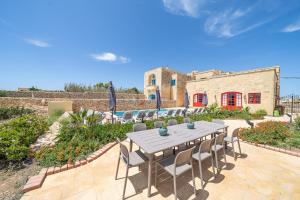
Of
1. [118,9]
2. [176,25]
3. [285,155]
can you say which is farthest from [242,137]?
[176,25]

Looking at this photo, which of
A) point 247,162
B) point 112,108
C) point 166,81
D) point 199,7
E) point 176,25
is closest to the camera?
point 247,162

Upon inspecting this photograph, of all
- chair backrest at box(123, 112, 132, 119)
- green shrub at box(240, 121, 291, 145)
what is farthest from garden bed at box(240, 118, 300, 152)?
chair backrest at box(123, 112, 132, 119)

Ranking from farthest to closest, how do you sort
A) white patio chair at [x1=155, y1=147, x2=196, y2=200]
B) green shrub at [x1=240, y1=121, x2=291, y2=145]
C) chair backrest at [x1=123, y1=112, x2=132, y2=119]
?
chair backrest at [x1=123, y1=112, x2=132, y2=119] < green shrub at [x1=240, y1=121, x2=291, y2=145] < white patio chair at [x1=155, y1=147, x2=196, y2=200]

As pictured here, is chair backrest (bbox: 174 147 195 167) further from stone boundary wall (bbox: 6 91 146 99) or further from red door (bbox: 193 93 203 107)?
stone boundary wall (bbox: 6 91 146 99)

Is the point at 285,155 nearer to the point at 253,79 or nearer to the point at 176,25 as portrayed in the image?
the point at 253,79

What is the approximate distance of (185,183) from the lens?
7.96ft

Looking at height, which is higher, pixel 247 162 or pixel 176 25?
pixel 176 25

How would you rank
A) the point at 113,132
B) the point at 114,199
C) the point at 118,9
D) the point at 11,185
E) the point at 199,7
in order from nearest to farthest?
1. the point at 114,199
2. the point at 11,185
3. the point at 113,132
4. the point at 199,7
5. the point at 118,9

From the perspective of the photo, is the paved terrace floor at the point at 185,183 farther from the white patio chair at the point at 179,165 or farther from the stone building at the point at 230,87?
the stone building at the point at 230,87

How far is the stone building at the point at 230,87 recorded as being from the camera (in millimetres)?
11365

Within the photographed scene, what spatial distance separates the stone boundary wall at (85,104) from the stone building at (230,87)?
11.3 ft

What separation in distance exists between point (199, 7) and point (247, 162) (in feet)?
27.7

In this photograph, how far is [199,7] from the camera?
711cm

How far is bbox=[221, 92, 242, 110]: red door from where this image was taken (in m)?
13.2
